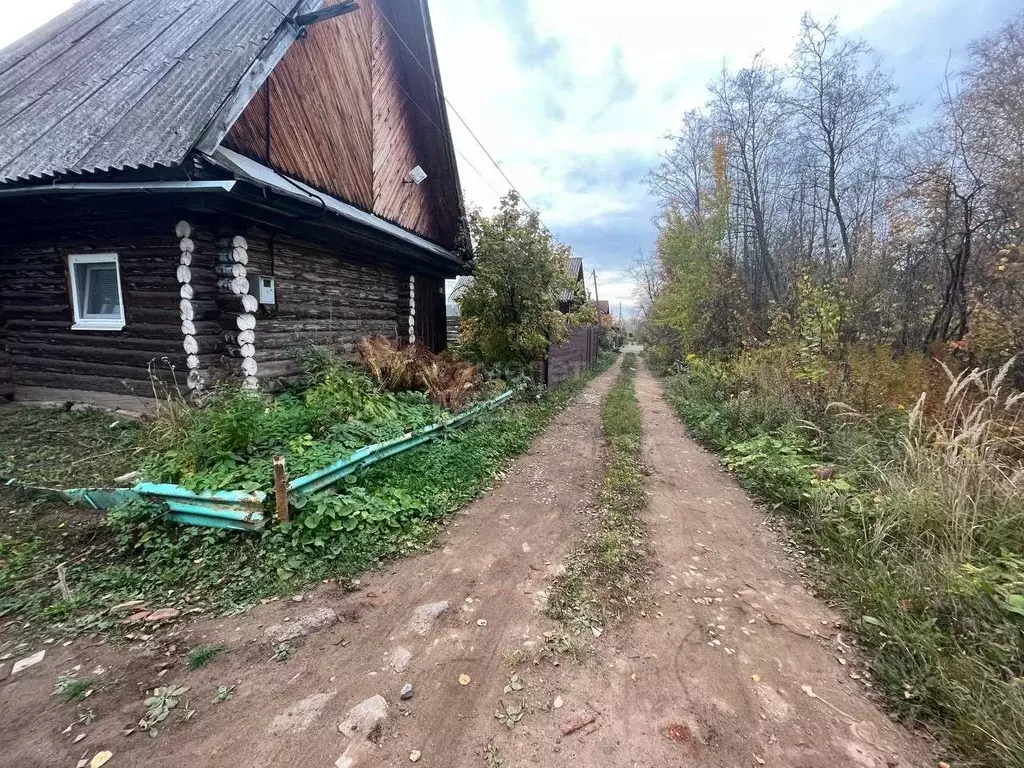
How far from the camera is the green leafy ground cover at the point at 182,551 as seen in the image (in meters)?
2.85

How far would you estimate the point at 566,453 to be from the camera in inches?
267

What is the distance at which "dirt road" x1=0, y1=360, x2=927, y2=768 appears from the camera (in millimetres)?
1937

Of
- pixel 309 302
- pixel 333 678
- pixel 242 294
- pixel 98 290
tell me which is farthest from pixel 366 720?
pixel 98 290

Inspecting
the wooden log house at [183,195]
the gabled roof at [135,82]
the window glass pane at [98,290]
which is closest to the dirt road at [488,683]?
the wooden log house at [183,195]

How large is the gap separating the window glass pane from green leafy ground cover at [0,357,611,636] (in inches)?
115

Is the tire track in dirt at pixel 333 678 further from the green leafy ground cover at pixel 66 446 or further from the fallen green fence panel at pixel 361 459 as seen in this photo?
the green leafy ground cover at pixel 66 446

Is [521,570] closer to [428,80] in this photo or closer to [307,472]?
[307,472]

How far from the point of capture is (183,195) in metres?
4.78

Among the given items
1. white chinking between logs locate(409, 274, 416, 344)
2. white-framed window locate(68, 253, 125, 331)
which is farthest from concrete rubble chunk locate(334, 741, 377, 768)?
white chinking between logs locate(409, 274, 416, 344)

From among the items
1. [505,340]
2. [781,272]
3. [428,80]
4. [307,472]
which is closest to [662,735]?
[307,472]

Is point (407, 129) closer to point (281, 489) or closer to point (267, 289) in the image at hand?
point (267, 289)

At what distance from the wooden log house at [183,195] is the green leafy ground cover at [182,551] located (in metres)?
2.24

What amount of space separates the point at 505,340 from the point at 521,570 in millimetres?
7263

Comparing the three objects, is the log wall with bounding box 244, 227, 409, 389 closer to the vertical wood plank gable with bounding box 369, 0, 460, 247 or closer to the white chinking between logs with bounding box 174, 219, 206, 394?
the white chinking between logs with bounding box 174, 219, 206, 394
